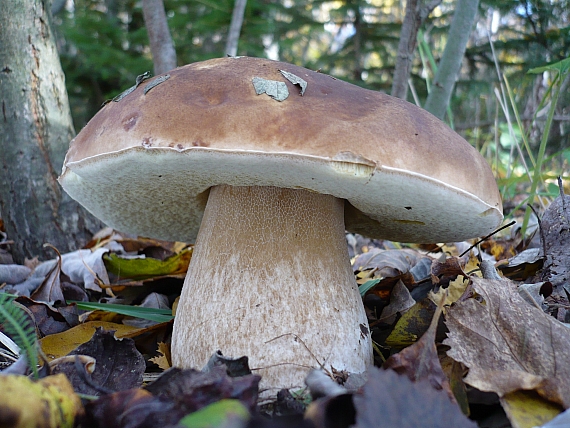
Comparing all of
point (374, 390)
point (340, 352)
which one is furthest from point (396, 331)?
point (374, 390)

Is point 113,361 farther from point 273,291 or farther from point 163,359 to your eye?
point 273,291

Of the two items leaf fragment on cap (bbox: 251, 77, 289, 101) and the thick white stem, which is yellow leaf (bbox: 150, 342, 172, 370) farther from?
leaf fragment on cap (bbox: 251, 77, 289, 101)

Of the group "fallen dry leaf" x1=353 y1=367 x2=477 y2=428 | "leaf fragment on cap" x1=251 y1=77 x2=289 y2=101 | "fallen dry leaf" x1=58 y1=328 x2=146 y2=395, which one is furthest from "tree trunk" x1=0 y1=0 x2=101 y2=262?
"fallen dry leaf" x1=353 y1=367 x2=477 y2=428

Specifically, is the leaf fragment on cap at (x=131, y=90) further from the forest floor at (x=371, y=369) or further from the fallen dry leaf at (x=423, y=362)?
the fallen dry leaf at (x=423, y=362)

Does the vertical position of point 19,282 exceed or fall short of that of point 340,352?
it falls short

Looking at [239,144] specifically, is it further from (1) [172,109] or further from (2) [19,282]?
(2) [19,282]
